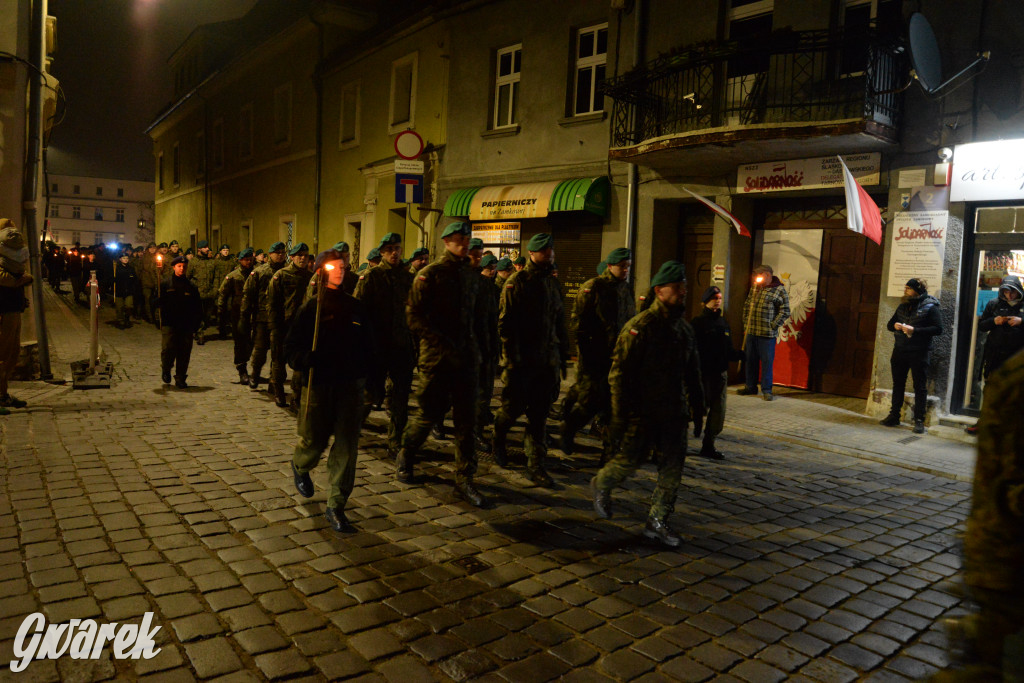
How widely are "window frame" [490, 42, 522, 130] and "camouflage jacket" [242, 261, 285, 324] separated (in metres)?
7.38

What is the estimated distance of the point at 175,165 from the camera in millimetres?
41812

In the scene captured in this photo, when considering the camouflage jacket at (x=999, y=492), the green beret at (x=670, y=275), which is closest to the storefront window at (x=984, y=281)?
the green beret at (x=670, y=275)

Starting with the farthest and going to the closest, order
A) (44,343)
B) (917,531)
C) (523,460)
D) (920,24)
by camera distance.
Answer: (44,343) < (920,24) < (523,460) < (917,531)

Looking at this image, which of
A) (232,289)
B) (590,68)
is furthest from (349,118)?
(232,289)

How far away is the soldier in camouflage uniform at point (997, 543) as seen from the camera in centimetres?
182

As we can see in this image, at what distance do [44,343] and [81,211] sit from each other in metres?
110

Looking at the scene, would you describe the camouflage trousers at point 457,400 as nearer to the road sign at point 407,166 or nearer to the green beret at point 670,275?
the green beret at point 670,275

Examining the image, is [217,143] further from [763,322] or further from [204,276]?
[763,322]

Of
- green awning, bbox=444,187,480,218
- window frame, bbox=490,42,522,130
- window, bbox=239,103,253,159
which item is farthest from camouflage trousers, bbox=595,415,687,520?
window, bbox=239,103,253,159

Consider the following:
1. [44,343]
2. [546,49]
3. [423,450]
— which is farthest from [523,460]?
[546,49]

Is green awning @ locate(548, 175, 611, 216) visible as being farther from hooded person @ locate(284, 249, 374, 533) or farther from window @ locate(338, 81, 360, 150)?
window @ locate(338, 81, 360, 150)

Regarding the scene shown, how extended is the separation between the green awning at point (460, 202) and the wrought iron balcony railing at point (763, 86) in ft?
14.3

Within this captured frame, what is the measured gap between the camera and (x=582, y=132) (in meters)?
14.6

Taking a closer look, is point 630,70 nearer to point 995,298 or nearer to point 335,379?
point 995,298
